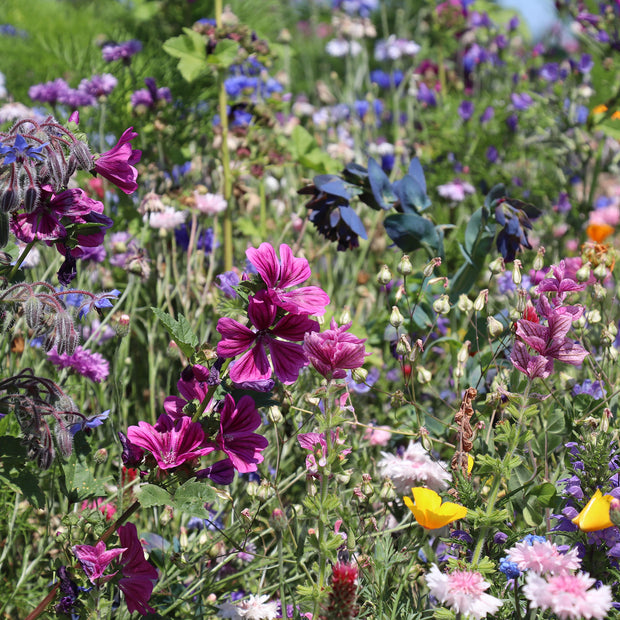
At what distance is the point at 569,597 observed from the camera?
3.17 ft

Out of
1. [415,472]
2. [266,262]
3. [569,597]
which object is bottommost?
[415,472]

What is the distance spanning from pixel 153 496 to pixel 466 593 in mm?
485

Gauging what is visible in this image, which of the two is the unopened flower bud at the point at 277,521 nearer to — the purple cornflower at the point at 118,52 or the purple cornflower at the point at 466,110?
the purple cornflower at the point at 118,52

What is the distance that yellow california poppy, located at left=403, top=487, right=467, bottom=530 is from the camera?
1.14 m

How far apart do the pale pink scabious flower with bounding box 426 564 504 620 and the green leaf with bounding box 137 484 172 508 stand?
0.41m

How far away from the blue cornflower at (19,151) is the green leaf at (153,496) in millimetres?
531

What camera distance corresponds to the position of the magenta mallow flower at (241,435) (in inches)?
46.7

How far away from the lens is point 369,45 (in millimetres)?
5625

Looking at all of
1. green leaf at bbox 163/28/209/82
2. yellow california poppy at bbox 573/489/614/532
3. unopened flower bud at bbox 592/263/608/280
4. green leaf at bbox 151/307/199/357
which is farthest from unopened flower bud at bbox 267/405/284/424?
green leaf at bbox 163/28/209/82

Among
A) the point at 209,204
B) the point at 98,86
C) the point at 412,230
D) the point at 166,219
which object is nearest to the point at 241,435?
the point at 412,230

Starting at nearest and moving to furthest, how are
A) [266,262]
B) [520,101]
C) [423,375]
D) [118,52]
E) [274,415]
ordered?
[266,262]
[274,415]
[423,375]
[118,52]
[520,101]

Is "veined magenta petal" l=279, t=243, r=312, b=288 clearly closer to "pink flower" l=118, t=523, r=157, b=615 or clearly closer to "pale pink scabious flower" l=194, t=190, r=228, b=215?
"pink flower" l=118, t=523, r=157, b=615

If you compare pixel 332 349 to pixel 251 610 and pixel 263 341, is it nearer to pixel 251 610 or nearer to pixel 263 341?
pixel 263 341

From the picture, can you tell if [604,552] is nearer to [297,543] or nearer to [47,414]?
[297,543]
